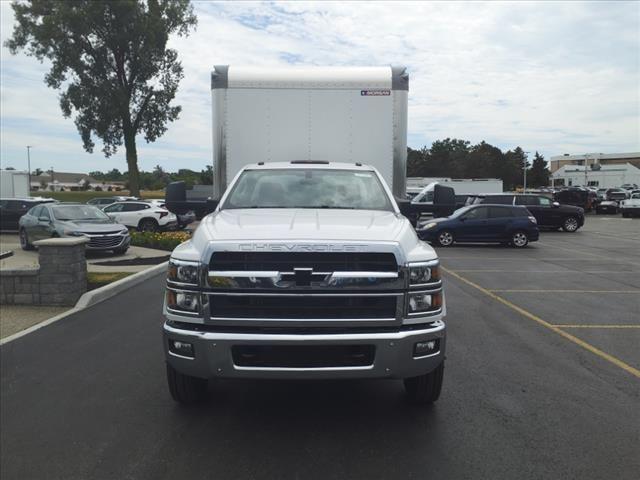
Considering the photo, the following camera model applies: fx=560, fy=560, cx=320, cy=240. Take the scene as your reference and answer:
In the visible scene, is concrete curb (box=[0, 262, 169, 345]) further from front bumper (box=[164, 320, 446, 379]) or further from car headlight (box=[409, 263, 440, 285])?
car headlight (box=[409, 263, 440, 285])

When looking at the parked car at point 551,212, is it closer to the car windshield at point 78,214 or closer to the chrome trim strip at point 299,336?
the car windshield at point 78,214

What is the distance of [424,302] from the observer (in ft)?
12.4

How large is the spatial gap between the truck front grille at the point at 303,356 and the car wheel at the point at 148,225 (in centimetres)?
1992

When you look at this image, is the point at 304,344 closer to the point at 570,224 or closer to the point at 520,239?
Result: the point at 520,239

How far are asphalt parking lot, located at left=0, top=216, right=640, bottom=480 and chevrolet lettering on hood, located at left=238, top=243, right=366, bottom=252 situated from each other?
132 centimetres

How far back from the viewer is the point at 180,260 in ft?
12.5

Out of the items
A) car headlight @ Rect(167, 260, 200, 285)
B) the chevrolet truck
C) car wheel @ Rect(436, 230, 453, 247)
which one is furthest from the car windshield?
car headlight @ Rect(167, 260, 200, 285)

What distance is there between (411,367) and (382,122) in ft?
14.4

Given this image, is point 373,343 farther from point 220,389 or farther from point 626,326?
point 626,326

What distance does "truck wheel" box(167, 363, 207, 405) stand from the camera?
427 cm

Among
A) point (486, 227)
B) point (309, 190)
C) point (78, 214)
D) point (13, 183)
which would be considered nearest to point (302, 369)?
point (309, 190)

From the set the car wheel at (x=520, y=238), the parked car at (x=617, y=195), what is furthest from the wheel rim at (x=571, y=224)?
the parked car at (x=617, y=195)

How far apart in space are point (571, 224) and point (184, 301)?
2460cm

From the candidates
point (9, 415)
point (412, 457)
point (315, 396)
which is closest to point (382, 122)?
point (315, 396)
